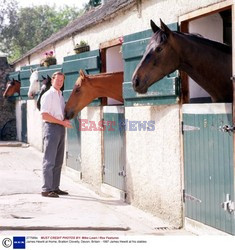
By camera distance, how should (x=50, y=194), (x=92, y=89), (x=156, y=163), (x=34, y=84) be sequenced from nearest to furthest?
1. (x=156, y=163)
2. (x=50, y=194)
3. (x=92, y=89)
4. (x=34, y=84)

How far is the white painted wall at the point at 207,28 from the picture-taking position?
6.49 meters

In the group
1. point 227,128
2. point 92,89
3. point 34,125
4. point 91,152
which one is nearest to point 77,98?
point 92,89

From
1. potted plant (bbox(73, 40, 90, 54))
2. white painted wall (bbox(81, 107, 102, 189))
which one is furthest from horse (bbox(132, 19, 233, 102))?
potted plant (bbox(73, 40, 90, 54))

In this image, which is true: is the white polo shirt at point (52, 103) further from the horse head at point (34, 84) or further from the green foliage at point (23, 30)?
the green foliage at point (23, 30)

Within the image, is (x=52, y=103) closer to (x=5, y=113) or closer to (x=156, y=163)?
(x=156, y=163)

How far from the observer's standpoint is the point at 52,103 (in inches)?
317

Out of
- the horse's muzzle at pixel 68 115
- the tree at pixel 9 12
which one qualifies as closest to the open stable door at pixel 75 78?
the horse's muzzle at pixel 68 115

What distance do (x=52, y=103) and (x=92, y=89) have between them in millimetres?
706

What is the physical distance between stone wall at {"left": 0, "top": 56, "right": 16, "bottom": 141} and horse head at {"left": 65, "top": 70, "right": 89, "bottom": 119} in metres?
10.0

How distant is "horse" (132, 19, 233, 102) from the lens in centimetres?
545

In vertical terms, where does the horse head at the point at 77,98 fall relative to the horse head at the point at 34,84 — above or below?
below

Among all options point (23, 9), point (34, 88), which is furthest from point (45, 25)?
point (34, 88)

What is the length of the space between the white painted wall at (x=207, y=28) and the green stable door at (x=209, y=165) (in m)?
0.64

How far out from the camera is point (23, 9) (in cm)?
4503
